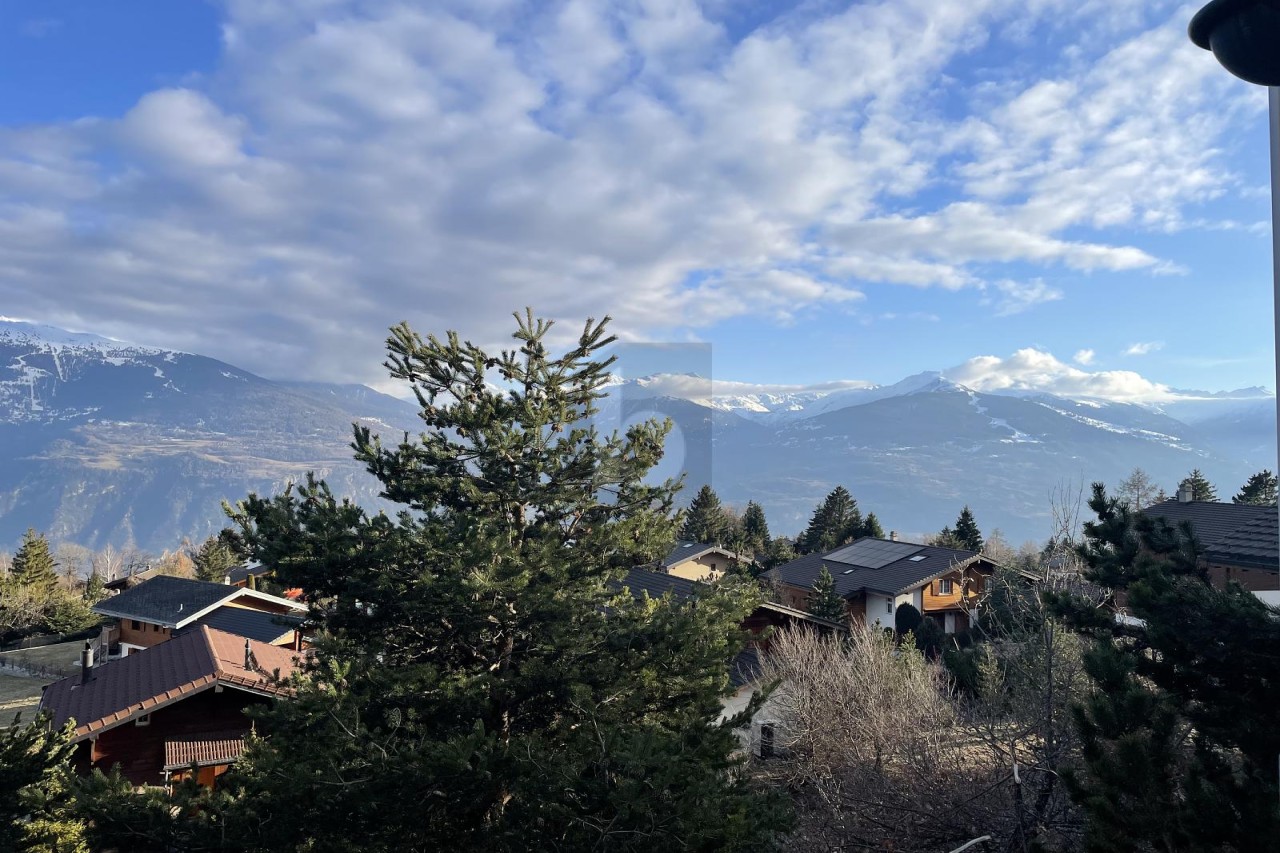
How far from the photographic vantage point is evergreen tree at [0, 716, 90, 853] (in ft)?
23.0

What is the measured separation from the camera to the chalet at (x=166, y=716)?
14227 millimetres

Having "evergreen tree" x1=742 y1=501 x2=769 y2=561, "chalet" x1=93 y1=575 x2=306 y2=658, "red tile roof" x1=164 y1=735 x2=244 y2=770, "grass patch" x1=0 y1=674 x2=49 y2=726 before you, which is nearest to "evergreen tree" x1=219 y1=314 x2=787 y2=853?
"red tile roof" x1=164 y1=735 x2=244 y2=770

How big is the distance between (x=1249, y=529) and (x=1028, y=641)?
3.83m

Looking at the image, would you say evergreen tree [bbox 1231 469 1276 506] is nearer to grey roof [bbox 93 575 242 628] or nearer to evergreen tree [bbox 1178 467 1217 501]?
evergreen tree [bbox 1178 467 1217 501]

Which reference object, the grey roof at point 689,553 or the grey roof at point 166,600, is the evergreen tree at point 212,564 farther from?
the grey roof at point 689,553

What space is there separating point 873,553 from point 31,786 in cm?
3998

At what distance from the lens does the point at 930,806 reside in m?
10.2

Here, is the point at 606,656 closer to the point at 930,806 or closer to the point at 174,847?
the point at 174,847

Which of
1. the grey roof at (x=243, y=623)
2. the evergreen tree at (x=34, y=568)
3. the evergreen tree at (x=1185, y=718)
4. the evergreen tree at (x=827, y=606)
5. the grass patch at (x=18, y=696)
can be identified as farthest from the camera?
the evergreen tree at (x=34, y=568)

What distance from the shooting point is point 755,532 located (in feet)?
175

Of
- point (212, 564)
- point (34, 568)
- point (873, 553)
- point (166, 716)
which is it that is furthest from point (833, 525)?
point (34, 568)

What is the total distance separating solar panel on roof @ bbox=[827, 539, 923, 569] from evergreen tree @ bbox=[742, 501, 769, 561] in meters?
6.29

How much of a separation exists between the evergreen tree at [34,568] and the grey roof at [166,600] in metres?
12.1

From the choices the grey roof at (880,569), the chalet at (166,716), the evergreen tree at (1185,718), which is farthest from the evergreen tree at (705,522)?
the evergreen tree at (1185,718)
